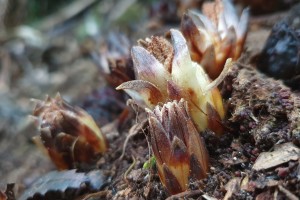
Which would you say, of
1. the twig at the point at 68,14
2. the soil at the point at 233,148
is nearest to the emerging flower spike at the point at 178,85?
the soil at the point at 233,148

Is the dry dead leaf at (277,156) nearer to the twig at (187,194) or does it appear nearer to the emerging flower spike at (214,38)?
the twig at (187,194)

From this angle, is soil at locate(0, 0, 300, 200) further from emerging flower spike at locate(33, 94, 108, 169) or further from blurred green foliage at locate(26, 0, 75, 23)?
blurred green foliage at locate(26, 0, 75, 23)

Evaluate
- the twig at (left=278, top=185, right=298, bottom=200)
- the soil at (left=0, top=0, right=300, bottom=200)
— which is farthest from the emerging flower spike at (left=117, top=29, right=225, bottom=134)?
the twig at (left=278, top=185, right=298, bottom=200)

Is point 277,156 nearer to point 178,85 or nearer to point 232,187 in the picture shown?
point 232,187

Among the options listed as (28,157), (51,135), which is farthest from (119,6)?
(51,135)

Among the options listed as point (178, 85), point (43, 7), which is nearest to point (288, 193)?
point (178, 85)

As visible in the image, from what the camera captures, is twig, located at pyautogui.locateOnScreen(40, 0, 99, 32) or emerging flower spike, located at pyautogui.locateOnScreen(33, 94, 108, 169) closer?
emerging flower spike, located at pyautogui.locateOnScreen(33, 94, 108, 169)
